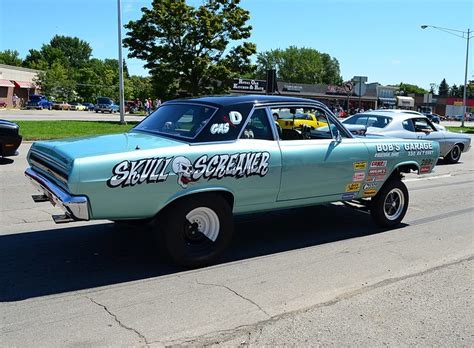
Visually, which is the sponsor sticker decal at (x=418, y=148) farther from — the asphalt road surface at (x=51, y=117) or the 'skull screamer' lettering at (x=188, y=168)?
the asphalt road surface at (x=51, y=117)

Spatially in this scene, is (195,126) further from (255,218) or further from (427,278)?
(427,278)

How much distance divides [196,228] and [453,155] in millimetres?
13386

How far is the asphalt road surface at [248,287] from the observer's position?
12.0ft

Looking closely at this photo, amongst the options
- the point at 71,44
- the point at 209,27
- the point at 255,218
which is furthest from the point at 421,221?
the point at 71,44

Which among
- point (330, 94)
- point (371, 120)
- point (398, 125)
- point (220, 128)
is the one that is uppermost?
point (330, 94)

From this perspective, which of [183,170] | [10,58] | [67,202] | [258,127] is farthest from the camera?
[10,58]

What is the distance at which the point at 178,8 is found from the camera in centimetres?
3128

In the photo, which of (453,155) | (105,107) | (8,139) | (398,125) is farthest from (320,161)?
(105,107)

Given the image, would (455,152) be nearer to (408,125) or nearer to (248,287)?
(408,125)

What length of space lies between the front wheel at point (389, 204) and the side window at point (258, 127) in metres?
2.20

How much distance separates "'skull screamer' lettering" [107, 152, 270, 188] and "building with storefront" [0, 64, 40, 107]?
236 feet

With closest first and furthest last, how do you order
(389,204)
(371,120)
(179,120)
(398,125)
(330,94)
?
(179,120) → (389,204) → (398,125) → (371,120) → (330,94)

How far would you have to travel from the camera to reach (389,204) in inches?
274

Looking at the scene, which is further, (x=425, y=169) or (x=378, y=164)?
(x=425, y=169)
